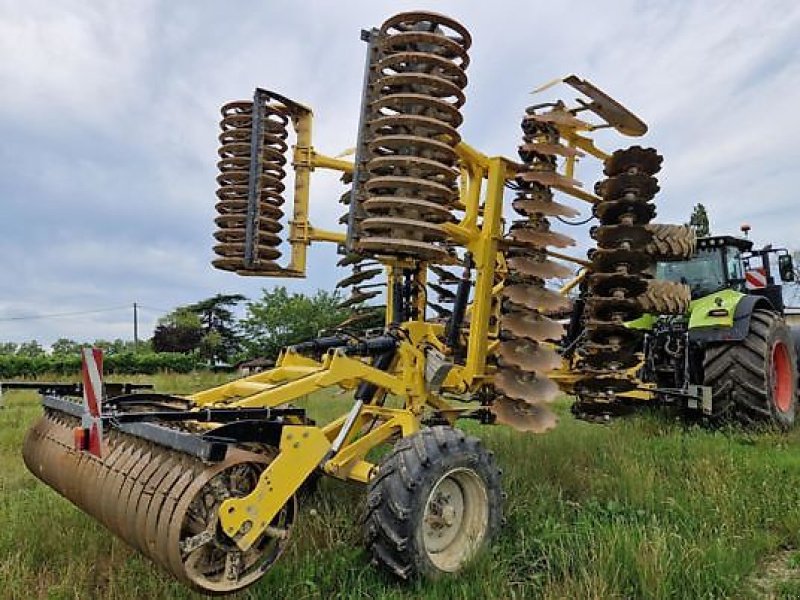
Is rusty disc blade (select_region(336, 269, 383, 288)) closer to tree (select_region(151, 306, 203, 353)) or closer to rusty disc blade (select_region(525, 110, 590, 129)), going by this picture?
rusty disc blade (select_region(525, 110, 590, 129))

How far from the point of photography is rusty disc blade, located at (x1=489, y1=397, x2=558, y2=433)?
4766 mm

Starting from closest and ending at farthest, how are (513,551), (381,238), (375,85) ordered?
(513,551)
(381,238)
(375,85)

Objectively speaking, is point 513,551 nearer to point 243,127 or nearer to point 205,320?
point 243,127

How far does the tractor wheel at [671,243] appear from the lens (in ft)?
21.4

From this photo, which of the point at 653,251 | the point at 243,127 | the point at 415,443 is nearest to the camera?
the point at 415,443

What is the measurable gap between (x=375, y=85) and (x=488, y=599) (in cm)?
328

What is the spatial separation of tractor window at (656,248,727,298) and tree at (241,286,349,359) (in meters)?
21.3

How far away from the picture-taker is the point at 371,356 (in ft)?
16.0

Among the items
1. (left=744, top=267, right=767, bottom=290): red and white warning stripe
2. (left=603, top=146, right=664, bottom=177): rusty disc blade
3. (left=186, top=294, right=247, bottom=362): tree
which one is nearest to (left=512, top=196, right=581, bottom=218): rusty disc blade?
(left=603, top=146, right=664, bottom=177): rusty disc blade

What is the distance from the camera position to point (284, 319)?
105 feet

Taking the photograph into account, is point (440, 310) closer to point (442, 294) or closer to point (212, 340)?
point (442, 294)

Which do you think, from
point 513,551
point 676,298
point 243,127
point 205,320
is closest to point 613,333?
point 676,298

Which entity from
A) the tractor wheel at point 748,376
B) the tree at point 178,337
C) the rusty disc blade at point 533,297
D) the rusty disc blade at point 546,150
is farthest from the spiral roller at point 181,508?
the tree at point 178,337

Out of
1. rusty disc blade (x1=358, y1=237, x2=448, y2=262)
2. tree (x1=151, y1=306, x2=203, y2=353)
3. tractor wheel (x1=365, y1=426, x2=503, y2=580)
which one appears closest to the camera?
tractor wheel (x1=365, y1=426, x2=503, y2=580)
